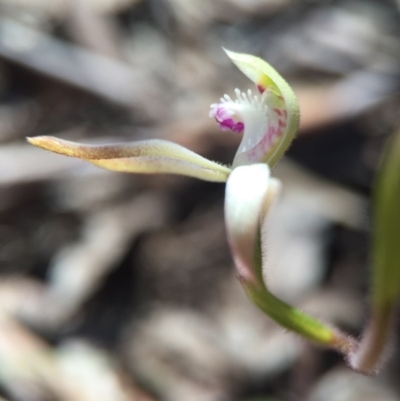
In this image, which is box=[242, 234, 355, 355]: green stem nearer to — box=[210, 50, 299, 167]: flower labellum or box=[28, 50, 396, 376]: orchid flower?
box=[28, 50, 396, 376]: orchid flower

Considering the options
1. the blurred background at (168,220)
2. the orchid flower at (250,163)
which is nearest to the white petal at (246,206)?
the orchid flower at (250,163)

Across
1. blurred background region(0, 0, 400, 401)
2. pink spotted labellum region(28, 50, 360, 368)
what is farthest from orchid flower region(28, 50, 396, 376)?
blurred background region(0, 0, 400, 401)

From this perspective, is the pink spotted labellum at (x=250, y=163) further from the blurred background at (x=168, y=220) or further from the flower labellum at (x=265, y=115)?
the blurred background at (x=168, y=220)

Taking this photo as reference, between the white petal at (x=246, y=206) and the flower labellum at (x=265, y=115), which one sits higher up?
the flower labellum at (x=265, y=115)

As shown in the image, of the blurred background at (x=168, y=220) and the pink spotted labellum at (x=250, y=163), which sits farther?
the blurred background at (x=168, y=220)

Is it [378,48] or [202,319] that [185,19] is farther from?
[202,319]

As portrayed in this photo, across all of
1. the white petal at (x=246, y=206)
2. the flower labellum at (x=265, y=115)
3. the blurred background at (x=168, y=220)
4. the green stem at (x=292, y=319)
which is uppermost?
the flower labellum at (x=265, y=115)

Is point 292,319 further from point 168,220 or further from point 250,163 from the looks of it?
point 168,220
